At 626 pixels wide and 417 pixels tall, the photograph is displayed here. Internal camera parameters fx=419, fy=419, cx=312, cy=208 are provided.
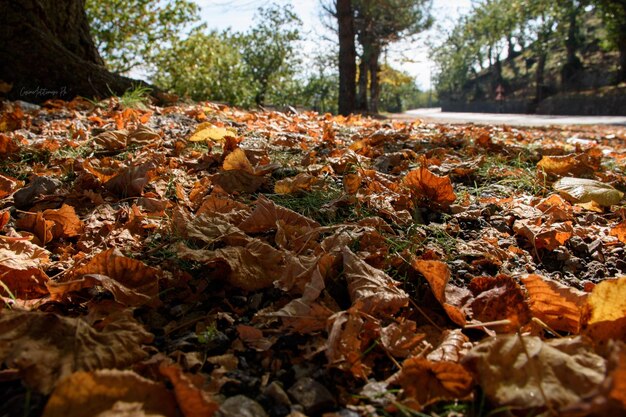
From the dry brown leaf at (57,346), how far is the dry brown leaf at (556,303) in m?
0.97

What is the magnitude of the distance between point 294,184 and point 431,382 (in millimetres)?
1236

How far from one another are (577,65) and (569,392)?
4219 centimetres

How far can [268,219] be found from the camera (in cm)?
154

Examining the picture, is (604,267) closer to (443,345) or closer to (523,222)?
(523,222)

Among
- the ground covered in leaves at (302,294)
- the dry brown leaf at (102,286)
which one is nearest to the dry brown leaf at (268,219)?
the ground covered in leaves at (302,294)

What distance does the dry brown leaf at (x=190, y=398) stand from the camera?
0.73 m

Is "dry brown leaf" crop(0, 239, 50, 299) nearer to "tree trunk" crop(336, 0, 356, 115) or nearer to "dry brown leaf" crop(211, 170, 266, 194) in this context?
"dry brown leaf" crop(211, 170, 266, 194)

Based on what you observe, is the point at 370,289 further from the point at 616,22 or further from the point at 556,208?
the point at 616,22

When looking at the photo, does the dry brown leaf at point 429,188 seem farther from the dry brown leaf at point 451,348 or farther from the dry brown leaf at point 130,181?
the dry brown leaf at point 130,181

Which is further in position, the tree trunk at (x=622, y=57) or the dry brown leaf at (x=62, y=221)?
the tree trunk at (x=622, y=57)

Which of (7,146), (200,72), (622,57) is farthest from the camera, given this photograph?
(622,57)

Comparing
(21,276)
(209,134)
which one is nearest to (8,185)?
(21,276)

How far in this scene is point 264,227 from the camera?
5.05 ft

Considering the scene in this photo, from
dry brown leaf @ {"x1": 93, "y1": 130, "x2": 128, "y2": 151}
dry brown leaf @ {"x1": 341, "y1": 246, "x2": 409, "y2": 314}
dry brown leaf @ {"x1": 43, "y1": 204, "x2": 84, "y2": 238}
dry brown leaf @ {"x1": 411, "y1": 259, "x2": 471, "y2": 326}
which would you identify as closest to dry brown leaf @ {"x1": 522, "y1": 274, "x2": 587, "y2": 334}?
dry brown leaf @ {"x1": 411, "y1": 259, "x2": 471, "y2": 326}
